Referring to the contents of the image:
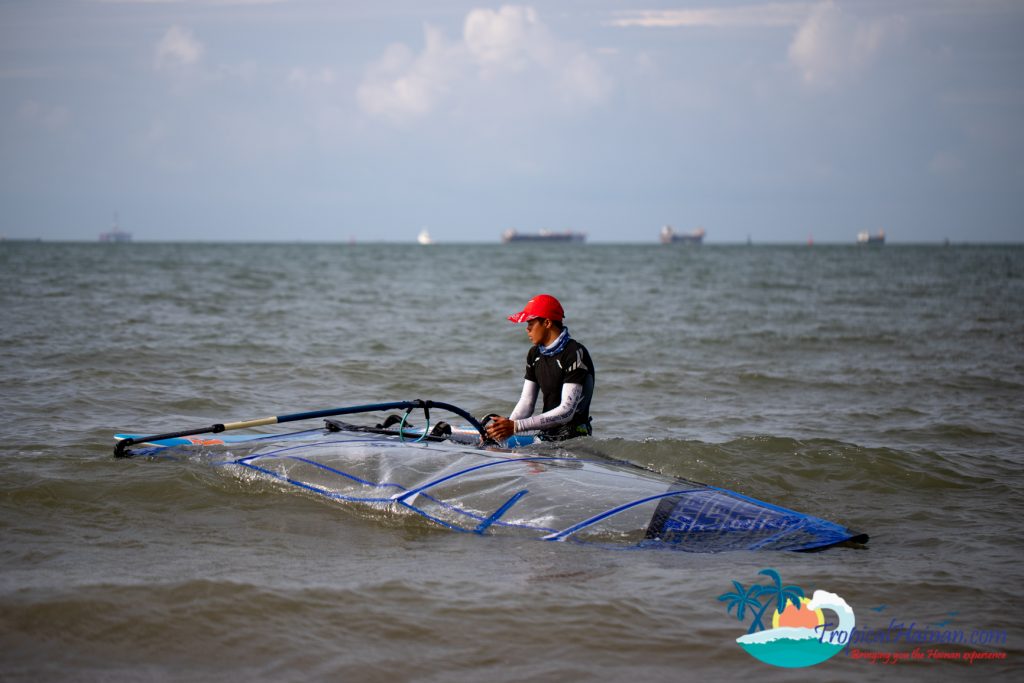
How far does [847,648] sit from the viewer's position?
4016 mm

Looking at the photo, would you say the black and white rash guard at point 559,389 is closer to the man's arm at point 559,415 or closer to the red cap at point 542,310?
the man's arm at point 559,415

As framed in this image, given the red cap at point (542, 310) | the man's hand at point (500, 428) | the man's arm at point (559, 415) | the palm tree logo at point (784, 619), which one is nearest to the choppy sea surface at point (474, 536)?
the palm tree logo at point (784, 619)

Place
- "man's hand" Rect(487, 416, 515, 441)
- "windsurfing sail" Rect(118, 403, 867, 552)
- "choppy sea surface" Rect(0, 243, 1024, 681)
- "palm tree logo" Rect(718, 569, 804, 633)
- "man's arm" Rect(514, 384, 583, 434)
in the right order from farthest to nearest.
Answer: "man's arm" Rect(514, 384, 583, 434) → "man's hand" Rect(487, 416, 515, 441) → "windsurfing sail" Rect(118, 403, 867, 552) → "palm tree logo" Rect(718, 569, 804, 633) → "choppy sea surface" Rect(0, 243, 1024, 681)

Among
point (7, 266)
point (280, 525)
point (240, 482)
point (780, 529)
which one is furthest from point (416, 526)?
point (7, 266)

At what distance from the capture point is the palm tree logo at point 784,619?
3.96 metres

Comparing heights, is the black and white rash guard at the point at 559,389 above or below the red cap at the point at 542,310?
below

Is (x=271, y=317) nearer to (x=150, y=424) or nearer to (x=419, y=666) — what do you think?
(x=150, y=424)

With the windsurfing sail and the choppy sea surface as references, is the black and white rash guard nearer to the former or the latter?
the windsurfing sail

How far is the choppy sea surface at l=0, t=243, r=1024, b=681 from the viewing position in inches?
155

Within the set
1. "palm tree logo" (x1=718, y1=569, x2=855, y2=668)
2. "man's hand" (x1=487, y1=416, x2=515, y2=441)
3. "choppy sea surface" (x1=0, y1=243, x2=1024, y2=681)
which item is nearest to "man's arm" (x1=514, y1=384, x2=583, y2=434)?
"man's hand" (x1=487, y1=416, x2=515, y2=441)

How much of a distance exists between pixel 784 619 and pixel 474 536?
6.32 feet

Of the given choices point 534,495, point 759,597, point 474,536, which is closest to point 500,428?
point 534,495

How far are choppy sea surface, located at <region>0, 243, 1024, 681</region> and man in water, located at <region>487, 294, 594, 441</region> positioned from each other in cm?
119

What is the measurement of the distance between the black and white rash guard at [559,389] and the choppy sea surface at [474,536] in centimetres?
118
